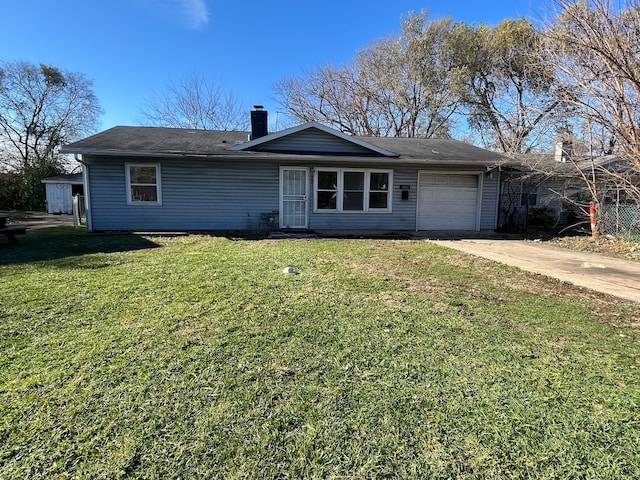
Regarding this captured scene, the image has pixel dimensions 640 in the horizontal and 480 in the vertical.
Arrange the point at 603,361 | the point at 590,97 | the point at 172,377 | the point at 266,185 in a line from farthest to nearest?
1. the point at 266,185
2. the point at 590,97
3. the point at 603,361
4. the point at 172,377

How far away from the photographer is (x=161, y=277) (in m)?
5.00

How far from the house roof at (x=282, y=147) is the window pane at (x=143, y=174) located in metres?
0.68

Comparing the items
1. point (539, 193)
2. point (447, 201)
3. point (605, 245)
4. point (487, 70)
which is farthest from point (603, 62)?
point (487, 70)

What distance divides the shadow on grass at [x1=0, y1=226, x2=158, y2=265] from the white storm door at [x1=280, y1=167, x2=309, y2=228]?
406 centimetres

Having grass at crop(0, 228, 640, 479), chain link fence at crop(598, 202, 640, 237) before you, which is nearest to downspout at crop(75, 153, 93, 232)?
grass at crop(0, 228, 640, 479)

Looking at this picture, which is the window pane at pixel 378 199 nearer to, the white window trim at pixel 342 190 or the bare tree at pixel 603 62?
the white window trim at pixel 342 190

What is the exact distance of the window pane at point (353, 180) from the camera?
11.3 metres

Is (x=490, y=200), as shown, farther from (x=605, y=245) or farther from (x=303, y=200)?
(x=303, y=200)

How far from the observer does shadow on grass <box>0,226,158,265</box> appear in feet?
21.6

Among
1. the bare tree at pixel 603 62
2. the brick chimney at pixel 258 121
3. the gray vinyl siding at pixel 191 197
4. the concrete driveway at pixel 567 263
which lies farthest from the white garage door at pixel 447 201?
the brick chimney at pixel 258 121

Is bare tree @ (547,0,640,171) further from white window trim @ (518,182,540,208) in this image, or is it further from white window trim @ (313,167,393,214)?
white window trim @ (518,182,540,208)

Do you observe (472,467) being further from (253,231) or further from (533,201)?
(533,201)

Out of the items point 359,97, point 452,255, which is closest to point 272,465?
point 452,255

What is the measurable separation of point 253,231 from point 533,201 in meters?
11.2
